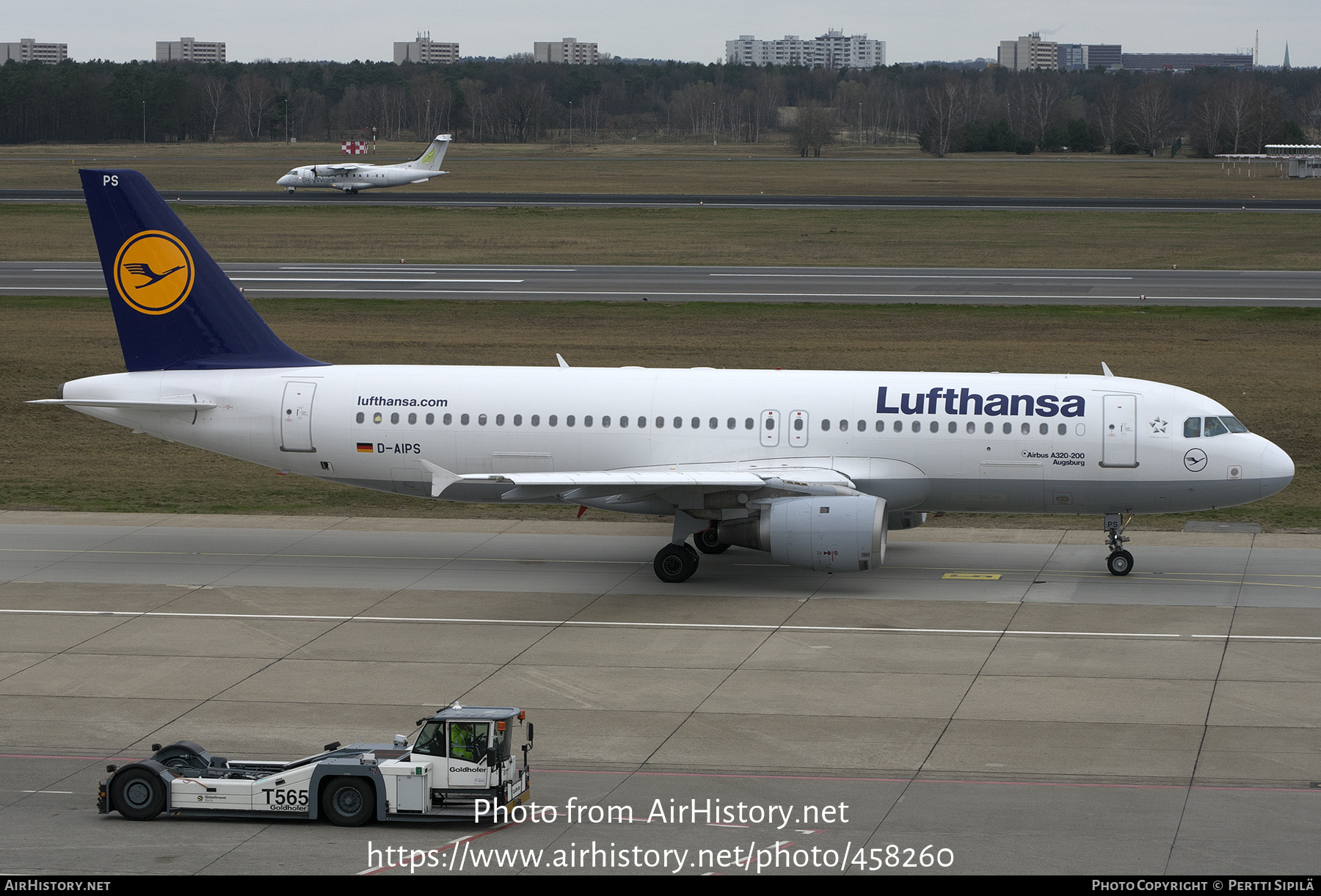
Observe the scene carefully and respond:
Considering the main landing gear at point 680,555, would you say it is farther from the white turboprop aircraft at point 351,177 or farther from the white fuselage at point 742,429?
the white turboprop aircraft at point 351,177

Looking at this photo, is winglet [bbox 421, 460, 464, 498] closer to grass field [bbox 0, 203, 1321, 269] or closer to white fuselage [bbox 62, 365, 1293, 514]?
white fuselage [bbox 62, 365, 1293, 514]

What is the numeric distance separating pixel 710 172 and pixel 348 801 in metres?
144

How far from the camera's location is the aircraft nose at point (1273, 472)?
98.1ft

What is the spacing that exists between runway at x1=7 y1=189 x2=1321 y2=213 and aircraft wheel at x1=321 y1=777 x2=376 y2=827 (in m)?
94.5

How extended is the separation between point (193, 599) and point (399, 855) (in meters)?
14.1

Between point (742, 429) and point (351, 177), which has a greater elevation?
point (351, 177)

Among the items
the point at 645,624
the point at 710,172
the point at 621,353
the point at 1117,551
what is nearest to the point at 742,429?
the point at 645,624

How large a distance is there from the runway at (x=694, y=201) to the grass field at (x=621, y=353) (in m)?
46.2

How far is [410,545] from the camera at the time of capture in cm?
3406

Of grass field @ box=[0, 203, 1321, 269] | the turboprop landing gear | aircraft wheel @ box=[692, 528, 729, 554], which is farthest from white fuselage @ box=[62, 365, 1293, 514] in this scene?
grass field @ box=[0, 203, 1321, 269]

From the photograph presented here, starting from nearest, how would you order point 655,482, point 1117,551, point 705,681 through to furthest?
point 705,681, point 655,482, point 1117,551

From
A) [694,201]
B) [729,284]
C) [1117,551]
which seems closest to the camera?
[1117,551]

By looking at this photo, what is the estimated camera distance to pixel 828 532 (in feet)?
93.0

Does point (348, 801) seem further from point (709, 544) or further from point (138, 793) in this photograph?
point (709, 544)
